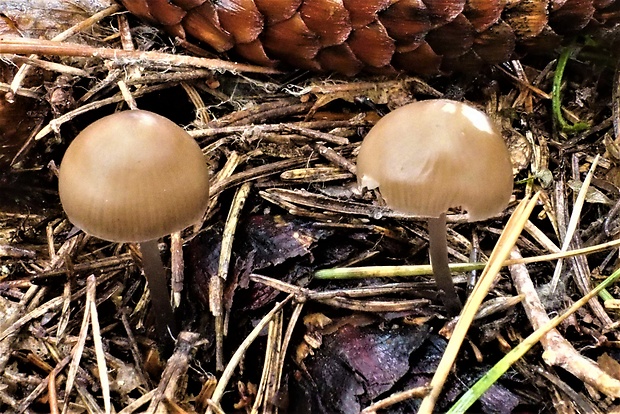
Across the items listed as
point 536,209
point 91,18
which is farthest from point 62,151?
point 536,209

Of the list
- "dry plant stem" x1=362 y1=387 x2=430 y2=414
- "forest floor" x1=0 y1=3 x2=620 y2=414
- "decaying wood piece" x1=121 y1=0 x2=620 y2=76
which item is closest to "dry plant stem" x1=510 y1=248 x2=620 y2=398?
"forest floor" x1=0 y1=3 x2=620 y2=414

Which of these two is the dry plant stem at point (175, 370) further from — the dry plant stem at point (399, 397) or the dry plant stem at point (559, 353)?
the dry plant stem at point (559, 353)

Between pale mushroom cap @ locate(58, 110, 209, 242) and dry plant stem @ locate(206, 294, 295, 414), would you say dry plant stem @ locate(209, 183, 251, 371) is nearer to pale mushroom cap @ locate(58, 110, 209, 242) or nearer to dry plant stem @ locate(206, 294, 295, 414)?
dry plant stem @ locate(206, 294, 295, 414)

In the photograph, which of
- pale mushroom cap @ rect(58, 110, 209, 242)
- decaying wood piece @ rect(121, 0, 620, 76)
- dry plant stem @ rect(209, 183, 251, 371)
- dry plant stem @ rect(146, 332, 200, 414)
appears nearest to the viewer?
pale mushroom cap @ rect(58, 110, 209, 242)

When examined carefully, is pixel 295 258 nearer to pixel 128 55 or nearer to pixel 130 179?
pixel 130 179

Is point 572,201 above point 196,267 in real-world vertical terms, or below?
above

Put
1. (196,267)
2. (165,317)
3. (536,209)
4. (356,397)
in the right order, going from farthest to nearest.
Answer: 1. (536,209)
2. (196,267)
3. (165,317)
4. (356,397)

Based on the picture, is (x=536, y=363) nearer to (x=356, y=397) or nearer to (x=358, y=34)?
(x=356, y=397)
